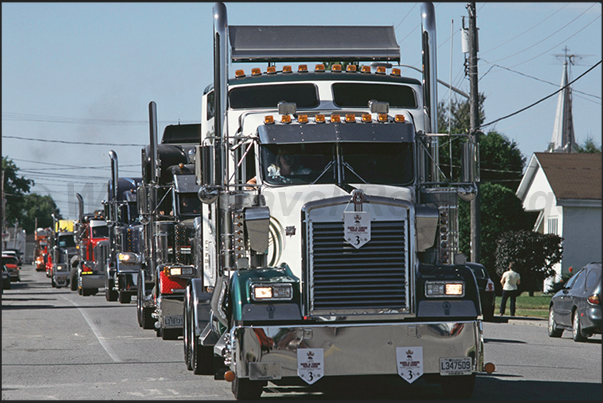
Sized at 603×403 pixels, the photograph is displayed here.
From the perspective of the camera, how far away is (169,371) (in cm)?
1257

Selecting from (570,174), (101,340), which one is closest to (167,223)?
(101,340)

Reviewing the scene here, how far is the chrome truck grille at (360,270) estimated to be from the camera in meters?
9.06

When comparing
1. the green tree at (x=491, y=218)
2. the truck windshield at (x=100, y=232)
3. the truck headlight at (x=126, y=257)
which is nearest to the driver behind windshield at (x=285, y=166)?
the truck headlight at (x=126, y=257)

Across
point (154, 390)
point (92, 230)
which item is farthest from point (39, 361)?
point (92, 230)

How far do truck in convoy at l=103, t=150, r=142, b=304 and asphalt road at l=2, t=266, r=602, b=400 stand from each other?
3560 mm

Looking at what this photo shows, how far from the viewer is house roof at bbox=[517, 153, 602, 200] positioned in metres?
41.0

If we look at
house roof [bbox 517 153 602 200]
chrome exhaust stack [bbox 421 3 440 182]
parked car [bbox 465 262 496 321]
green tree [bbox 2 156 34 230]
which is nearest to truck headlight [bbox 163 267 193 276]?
parked car [bbox 465 262 496 321]

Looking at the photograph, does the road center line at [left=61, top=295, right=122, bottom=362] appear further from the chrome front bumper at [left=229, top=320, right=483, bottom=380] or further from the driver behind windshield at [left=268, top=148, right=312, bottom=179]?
the chrome front bumper at [left=229, top=320, right=483, bottom=380]

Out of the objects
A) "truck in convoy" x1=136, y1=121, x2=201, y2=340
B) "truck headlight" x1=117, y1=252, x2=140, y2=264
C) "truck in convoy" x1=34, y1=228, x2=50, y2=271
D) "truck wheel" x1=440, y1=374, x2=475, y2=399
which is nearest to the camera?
"truck wheel" x1=440, y1=374, x2=475, y2=399

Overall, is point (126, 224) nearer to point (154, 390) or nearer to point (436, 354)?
point (154, 390)

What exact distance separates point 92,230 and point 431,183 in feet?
92.3

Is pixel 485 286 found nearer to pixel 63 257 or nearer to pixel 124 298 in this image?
pixel 124 298

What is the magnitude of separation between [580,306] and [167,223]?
803 centimetres

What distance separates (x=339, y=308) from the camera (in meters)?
9.02
